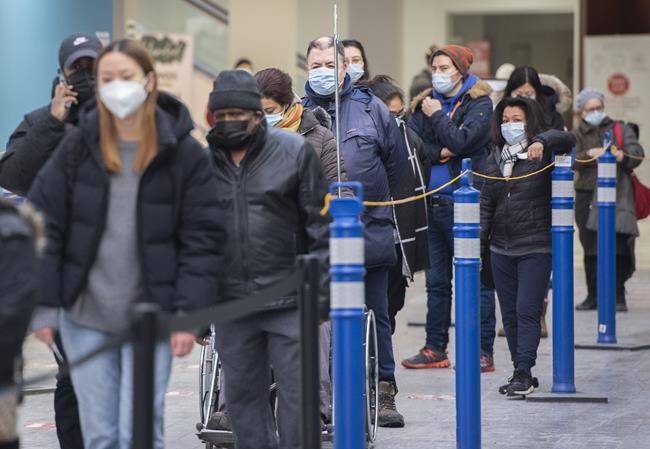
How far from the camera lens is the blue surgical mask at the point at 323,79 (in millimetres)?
8172

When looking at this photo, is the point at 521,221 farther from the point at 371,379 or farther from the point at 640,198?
the point at 640,198

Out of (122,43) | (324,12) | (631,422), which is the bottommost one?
(631,422)

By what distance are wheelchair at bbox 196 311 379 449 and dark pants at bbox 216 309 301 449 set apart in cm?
67

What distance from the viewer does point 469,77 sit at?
33.4ft

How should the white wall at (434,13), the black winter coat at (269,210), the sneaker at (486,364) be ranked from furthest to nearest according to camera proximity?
the white wall at (434,13)
the sneaker at (486,364)
the black winter coat at (269,210)

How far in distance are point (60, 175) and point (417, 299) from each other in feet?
29.3

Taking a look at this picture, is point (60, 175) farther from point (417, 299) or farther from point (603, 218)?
point (417, 299)

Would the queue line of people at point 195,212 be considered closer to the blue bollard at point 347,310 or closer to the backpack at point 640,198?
the blue bollard at point 347,310

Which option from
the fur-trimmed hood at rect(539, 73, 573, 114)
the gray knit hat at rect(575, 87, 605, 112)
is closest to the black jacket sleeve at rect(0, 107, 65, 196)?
the fur-trimmed hood at rect(539, 73, 573, 114)

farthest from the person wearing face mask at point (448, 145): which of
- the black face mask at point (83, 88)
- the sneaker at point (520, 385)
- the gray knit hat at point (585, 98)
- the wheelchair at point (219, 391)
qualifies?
the black face mask at point (83, 88)

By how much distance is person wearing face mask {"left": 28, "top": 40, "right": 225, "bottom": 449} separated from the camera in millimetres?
5465

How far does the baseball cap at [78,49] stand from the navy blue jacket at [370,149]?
5.49 ft

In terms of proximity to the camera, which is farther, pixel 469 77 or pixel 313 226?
pixel 469 77

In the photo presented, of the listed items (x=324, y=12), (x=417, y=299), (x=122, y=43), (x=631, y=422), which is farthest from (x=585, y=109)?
(x=324, y=12)
